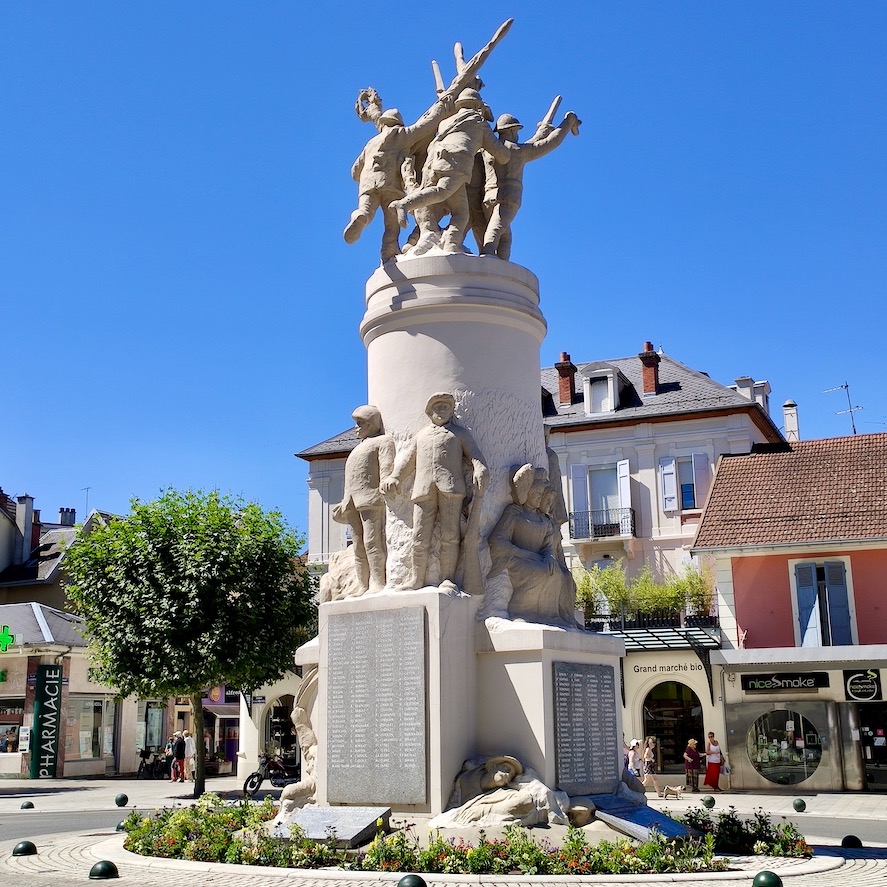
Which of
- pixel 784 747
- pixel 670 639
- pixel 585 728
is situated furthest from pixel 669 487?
pixel 585 728

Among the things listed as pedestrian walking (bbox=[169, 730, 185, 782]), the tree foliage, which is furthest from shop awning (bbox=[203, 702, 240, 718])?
the tree foliage

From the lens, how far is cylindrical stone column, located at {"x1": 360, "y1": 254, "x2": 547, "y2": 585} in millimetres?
12102

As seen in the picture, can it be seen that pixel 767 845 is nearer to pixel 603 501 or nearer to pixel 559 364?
pixel 603 501

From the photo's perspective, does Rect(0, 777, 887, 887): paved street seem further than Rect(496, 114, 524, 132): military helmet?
No

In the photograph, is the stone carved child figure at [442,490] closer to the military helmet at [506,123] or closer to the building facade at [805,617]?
the military helmet at [506,123]

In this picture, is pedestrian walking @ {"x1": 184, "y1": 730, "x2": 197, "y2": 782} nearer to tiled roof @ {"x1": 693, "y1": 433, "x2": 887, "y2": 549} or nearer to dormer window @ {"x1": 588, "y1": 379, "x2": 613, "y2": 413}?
tiled roof @ {"x1": 693, "y1": 433, "x2": 887, "y2": 549}

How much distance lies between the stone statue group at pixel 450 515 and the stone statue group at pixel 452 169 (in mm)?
2390

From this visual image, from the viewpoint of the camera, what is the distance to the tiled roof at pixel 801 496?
29.7 metres

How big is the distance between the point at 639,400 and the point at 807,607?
14.5 meters

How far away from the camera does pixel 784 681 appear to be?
95.7 feet

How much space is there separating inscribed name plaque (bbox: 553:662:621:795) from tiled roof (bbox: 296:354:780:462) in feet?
96.8

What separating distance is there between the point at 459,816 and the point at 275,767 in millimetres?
24076

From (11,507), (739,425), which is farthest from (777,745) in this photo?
(11,507)

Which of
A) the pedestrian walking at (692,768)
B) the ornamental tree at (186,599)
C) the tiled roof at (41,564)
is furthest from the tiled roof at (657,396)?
the tiled roof at (41,564)
